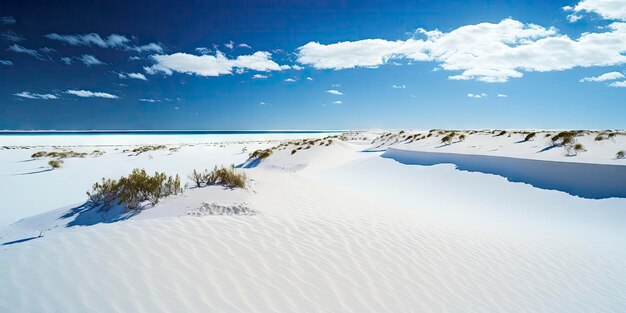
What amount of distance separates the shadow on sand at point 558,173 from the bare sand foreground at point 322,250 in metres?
0.06

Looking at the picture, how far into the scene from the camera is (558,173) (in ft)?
34.6

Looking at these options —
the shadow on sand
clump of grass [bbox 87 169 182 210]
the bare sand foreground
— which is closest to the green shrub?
the bare sand foreground

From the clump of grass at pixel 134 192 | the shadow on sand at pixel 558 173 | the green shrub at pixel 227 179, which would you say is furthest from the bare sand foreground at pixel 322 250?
the green shrub at pixel 227 179

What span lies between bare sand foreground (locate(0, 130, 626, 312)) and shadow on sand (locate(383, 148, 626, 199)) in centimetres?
6

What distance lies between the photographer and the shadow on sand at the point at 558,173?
8.97 metres

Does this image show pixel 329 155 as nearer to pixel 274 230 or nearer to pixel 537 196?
pixel 537 196

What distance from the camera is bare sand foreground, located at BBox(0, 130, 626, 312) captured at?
322 centimetres

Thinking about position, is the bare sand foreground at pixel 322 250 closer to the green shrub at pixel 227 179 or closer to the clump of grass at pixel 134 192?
the clump of grass at pixel 134 192

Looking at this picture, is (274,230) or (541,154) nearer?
(274,230)

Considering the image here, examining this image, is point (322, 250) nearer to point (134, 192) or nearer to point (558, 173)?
point (134, 192)

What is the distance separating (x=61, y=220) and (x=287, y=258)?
613 cm

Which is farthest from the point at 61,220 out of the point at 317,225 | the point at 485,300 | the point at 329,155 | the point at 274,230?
the point at 329,155

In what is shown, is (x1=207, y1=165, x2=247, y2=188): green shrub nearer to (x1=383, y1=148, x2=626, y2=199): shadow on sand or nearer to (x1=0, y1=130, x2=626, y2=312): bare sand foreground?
(x1=0, y1=130, x2=626, y2=312): bare sand foreground

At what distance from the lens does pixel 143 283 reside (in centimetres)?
321
